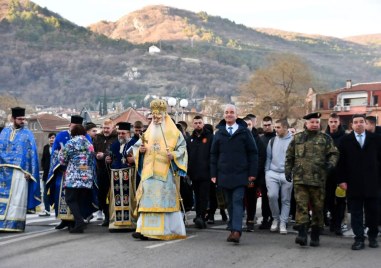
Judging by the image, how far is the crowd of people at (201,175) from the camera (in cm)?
955

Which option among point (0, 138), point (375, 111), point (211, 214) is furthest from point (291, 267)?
point (375, 111)

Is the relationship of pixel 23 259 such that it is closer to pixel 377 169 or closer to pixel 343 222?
pixel 377 169

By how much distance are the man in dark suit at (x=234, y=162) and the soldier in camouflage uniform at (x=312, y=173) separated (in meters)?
0.67

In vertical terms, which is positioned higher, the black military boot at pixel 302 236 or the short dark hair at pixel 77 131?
the short dark hair at pixel 77 131

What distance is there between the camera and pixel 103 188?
40.5 ft

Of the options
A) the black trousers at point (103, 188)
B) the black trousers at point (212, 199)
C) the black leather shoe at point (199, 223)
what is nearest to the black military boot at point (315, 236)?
the black leather shoe at point (199, 223)

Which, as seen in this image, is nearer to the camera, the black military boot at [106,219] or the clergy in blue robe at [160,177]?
the clergy in blue robe at [160,177]

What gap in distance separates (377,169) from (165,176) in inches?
124

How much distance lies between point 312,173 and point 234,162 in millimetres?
1186

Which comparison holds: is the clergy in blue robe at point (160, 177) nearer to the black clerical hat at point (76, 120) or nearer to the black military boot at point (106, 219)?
the black clerical hat at point (76, 120)

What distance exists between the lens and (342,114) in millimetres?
92000

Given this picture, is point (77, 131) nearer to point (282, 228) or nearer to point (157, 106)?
point (157, 106)

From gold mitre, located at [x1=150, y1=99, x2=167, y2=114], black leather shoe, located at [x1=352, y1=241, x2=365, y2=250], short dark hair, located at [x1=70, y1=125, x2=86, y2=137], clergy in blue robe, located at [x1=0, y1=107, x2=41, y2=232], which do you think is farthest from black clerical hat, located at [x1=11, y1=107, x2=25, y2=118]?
black leather shoe, located at [x1=352, y1=241, x2=365, y2=250]

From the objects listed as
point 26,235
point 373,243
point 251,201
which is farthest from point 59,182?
point 373,243
